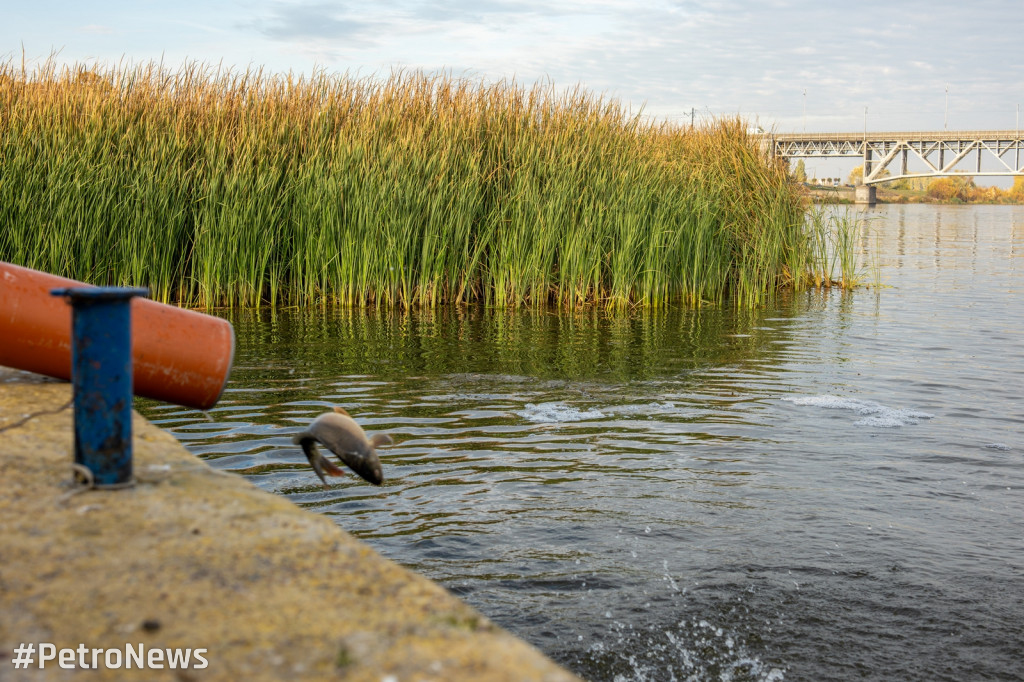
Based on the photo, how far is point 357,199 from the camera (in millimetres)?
12125

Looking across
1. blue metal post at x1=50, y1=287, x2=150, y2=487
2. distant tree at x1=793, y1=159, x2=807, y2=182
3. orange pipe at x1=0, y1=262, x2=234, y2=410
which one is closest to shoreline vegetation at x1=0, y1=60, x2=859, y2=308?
distant tree at x1=793, y1=159, x2=807, y2=182

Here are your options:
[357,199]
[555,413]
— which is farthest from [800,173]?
[555,413]

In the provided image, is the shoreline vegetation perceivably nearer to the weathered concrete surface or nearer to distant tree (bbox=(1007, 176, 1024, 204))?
the weathered concrete surface

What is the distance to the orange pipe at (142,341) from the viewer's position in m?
4.12

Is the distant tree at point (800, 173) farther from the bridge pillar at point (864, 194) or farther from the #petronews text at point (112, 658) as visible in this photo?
the bridge pillar at point (864, 194)

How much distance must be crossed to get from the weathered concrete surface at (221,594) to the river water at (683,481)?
142 centimetres

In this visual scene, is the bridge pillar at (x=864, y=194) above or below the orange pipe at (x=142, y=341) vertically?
above

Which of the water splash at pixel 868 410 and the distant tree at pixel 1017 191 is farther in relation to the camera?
the distant tree at pixel 1017 191

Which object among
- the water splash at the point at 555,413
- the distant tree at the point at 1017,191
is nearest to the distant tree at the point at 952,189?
the distant tree at the point at 1017,191

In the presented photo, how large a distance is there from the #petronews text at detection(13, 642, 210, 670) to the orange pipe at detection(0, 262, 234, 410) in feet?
7.55

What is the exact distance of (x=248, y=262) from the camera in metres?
12.2

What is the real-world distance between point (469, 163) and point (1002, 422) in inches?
308

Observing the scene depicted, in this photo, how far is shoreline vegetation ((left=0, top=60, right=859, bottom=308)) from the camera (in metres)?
11.5

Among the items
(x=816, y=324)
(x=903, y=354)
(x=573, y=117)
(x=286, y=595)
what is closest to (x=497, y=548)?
(x=286, y=595)
